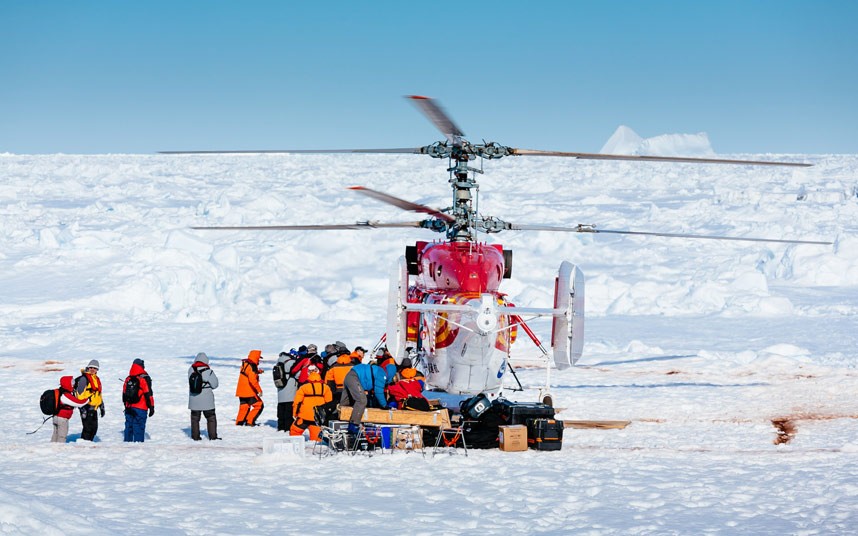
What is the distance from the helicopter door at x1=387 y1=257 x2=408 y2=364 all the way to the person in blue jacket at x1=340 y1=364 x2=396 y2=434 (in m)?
1.14

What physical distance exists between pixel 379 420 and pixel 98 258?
865 inches

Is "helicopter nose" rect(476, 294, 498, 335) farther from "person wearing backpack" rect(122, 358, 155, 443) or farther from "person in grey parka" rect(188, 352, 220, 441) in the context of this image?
"person wearing backpack" rect(122, 358, 155, 443)

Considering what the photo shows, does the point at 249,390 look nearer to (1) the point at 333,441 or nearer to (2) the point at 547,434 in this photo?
(1) the point at 333,441

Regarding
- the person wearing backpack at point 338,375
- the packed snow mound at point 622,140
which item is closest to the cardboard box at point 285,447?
the person wearing backpack at point 338,375

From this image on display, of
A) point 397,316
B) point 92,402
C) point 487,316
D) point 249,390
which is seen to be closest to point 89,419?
point 92,402

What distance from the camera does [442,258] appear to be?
1107cm

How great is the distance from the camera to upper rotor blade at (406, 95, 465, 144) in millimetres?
7949

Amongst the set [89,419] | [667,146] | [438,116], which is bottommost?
[89,419]

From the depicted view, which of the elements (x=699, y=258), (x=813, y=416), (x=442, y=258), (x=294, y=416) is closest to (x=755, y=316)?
(x=699, y=258)

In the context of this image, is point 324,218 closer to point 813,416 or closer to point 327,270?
point 327,270

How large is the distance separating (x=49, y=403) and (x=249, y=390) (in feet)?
8.03

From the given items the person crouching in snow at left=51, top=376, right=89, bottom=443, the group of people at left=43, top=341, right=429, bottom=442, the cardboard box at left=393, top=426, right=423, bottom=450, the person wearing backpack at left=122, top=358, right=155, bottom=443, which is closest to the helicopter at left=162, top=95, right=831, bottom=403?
the group of people at left=43, top=341, right=429, bottom=442

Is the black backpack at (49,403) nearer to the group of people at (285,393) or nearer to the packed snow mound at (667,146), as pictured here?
the group of people at (285,393)

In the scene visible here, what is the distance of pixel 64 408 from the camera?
884 cm
